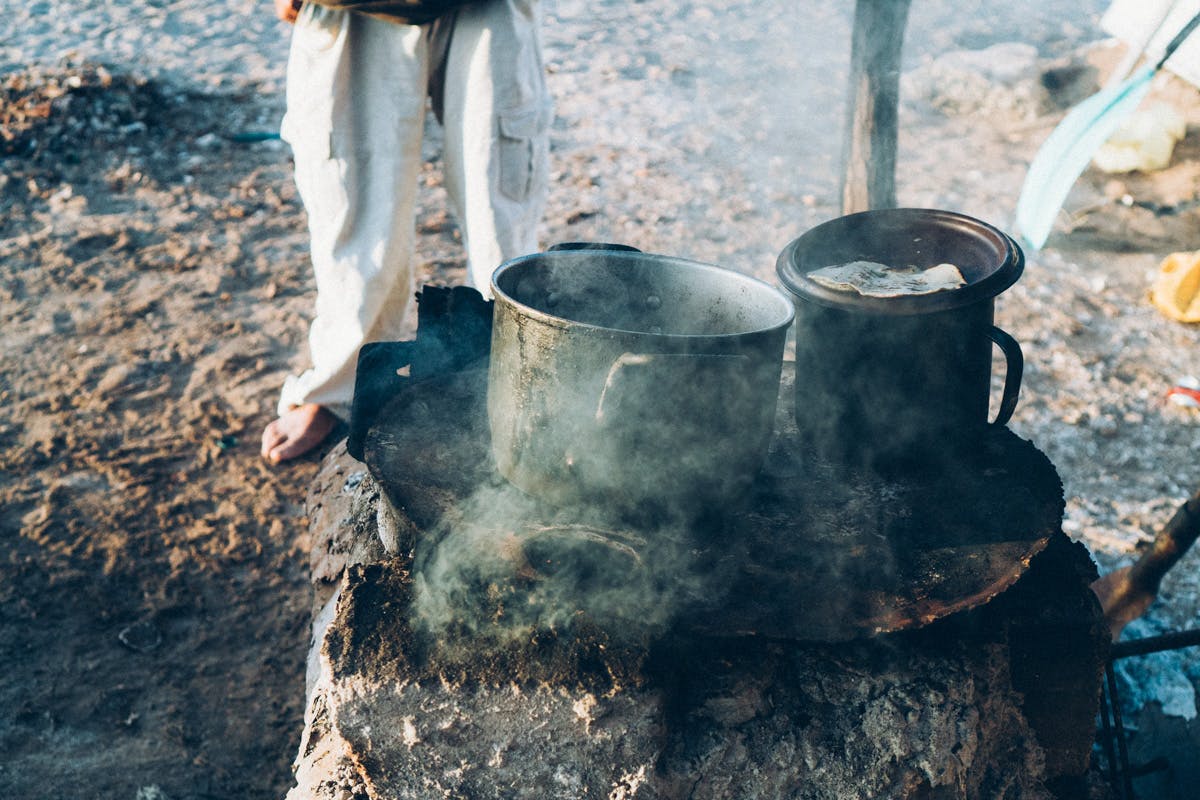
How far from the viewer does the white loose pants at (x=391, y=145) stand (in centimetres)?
264

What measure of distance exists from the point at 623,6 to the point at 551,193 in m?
3.73

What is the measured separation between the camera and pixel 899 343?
1.48 m

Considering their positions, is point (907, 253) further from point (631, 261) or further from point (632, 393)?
point (632, 393)

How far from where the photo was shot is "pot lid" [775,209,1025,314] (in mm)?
1431

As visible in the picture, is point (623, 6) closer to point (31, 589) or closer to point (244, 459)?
point (244, 459)

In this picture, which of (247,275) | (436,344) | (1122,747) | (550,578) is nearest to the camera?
(550,578)

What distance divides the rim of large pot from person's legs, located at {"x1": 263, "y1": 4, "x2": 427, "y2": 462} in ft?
4.64

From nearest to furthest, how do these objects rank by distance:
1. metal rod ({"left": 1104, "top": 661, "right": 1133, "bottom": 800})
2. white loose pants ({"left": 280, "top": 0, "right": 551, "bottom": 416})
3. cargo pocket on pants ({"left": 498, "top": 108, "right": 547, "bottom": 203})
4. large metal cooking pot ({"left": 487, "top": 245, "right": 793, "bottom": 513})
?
1. large metal cooking pot ({"left": 487, "top": 245, "right": 793, "bottom": 513})
2. metal rod ({"left": 1104, "top": 661, "right": 1133, "bottom": 800})
3. white loose pants ({"left": 280, "top": 0, "right": 551, "bottom": 416})
4. cargo pocket on pants ({"left": 498, "top": 108, "right": 547, "bottom": 203})

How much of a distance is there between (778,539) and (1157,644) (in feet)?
3.44

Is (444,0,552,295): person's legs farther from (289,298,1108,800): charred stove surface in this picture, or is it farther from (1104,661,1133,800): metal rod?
(1104,661,1133,800): metal rod

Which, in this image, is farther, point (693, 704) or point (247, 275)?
point (247, 275)

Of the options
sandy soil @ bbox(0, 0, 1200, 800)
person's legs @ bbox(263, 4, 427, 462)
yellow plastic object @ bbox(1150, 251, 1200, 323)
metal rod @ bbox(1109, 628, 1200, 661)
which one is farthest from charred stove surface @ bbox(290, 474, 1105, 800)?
yellow plastic object @ bbox(1150, 251, 1200, 323)

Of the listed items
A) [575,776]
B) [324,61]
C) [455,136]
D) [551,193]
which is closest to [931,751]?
[575,776]

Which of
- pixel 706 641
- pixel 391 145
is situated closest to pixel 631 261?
pixel 706 641
